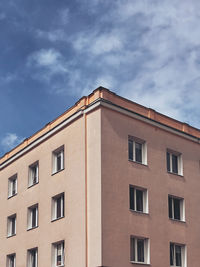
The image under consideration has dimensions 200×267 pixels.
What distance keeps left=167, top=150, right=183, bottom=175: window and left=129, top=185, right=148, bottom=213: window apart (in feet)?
10.8

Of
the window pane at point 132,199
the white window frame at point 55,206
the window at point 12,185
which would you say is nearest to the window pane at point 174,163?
the window pane at point 132,199

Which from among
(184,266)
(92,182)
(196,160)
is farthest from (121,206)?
(196,160)

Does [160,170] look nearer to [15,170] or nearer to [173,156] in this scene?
[173,156]

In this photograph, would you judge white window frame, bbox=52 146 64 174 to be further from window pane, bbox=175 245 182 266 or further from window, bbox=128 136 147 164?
window pane, bbox=175 245 182 266

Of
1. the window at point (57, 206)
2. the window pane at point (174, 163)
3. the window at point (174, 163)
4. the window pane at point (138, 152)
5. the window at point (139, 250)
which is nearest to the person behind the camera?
the window at point (139, 250)

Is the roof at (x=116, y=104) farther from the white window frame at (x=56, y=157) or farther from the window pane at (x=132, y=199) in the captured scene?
the window pane at (x=132, y=199)

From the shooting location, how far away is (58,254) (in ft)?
105

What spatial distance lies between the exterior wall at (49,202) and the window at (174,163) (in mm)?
6674

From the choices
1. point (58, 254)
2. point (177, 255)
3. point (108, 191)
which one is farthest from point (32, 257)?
point (177, 255)

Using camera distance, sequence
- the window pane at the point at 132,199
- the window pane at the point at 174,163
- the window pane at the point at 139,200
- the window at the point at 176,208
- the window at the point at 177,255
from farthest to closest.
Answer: the window pane at the point at 174,163, the window at the point at 176,208, the window at the point at 177,255, the window pane at the point at 139,200, the window pane at the point at 132,199

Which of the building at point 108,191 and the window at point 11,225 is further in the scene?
the window at point 11,225

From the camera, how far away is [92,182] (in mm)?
30125

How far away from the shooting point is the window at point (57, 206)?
108 ft

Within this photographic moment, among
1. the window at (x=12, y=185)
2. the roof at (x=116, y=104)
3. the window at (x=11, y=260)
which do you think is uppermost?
the roof at (x=116, y=104)
